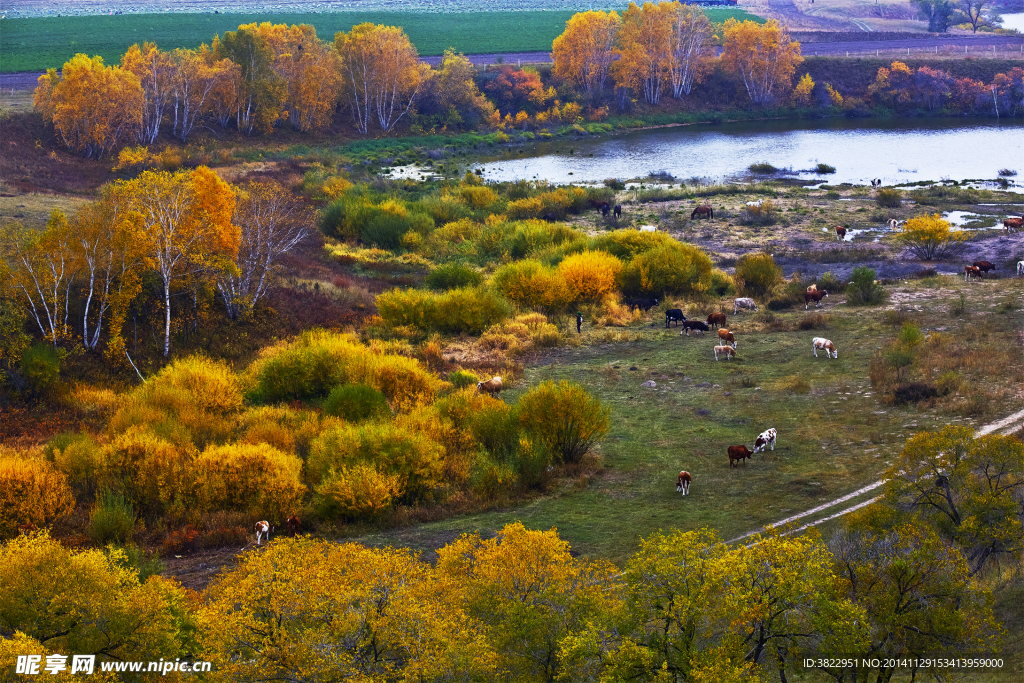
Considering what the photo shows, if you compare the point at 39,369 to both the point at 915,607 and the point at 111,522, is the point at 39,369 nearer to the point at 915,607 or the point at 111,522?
the point at 111,522

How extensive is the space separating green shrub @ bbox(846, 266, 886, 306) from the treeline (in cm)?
2079

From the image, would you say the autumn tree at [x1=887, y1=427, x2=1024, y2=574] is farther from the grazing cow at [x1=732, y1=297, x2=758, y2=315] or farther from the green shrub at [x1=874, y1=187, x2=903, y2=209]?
the green shrub at [x1=874, y1=187, x2=903, y2=209]

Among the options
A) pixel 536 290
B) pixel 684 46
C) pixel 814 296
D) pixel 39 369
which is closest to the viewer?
pixel 39 369

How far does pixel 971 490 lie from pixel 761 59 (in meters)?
86.7

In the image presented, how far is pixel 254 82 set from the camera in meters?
69.8

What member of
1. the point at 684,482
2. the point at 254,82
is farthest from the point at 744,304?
the point at 254,82

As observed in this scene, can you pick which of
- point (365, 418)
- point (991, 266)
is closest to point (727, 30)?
point (991, 266)

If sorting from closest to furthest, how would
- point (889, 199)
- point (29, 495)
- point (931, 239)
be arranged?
point (29, 495)
point (931, 239)
point (889, 199)

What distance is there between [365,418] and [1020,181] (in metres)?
50.4

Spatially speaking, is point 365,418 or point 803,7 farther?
point 803,7

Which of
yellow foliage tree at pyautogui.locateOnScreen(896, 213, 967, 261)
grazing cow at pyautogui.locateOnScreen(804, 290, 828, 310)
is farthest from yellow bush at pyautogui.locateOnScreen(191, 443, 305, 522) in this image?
yellow foliage tree at pyautogui.locateOnScreen(896, 213, 967, 261)

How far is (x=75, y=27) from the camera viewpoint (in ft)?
350

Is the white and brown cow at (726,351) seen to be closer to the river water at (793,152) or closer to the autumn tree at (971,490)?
the autumn tree at (971,490)

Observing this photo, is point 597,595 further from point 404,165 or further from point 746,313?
point 404,165
